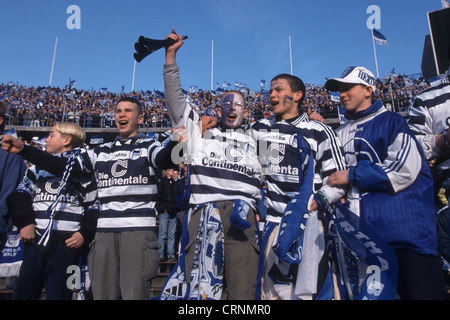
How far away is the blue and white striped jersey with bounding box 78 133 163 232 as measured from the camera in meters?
2.86

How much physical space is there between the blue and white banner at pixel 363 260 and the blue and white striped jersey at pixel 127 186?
1715mm

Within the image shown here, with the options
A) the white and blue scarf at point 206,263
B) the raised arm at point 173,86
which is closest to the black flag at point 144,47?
the raised arm at point 173,86

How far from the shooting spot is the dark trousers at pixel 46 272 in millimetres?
2943

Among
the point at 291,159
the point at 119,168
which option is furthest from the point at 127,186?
the point at 291,159

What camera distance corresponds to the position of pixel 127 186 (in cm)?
295

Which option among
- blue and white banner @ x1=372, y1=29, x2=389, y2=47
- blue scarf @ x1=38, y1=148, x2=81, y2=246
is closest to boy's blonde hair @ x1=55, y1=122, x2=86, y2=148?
blue scarf @ x1=38, y1=148, x2=81, y2=246

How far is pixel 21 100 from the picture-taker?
25250 millimetres

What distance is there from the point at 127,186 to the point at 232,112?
1245 millimetres

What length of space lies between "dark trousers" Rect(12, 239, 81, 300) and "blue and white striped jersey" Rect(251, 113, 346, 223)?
2111mm

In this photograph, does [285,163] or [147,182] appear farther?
[147,182]

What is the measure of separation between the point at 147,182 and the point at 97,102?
84.2 feet
